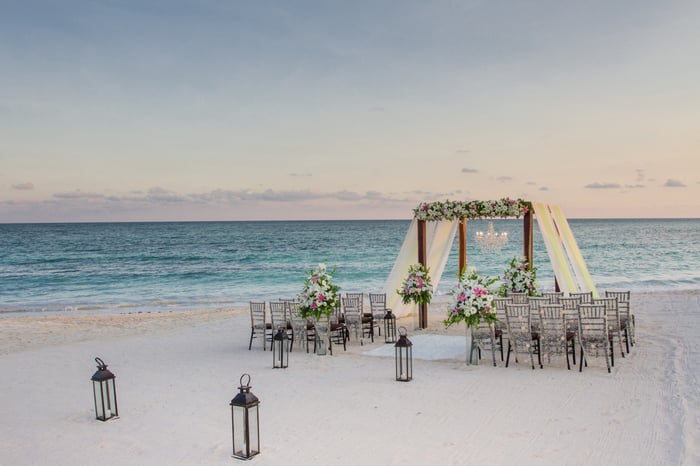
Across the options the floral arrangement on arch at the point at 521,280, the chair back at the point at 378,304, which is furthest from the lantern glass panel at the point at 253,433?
the floral arrangement on arch at the point at 521,280

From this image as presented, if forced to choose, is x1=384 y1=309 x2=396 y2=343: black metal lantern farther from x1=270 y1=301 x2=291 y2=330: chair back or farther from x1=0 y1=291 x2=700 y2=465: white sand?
x1=270 y1=301 x2=291 y2=330: chair back

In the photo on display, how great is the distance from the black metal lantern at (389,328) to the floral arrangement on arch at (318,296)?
1.58 m

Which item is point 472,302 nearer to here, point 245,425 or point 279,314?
point 279,314

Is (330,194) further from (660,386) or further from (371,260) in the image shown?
(660,386)

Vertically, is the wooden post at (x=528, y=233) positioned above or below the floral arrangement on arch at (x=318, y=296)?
above

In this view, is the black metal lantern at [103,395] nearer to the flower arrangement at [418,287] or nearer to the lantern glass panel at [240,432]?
the lantern glass panel at [240,432]

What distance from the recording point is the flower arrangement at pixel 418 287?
11305 mm

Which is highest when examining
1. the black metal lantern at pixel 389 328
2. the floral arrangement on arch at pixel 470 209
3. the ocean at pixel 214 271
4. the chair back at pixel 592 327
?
the floral arrangement on arch at pixel 470 209

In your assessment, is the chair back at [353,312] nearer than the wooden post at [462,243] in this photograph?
Yes

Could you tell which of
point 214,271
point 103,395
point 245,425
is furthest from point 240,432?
point 214,271

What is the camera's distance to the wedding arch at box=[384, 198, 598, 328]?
1128 centimetres

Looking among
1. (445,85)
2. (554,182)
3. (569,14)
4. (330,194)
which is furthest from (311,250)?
(569,14)

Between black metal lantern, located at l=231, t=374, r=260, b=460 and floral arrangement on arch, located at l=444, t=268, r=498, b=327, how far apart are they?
413 cm

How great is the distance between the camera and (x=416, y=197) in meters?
47.2
